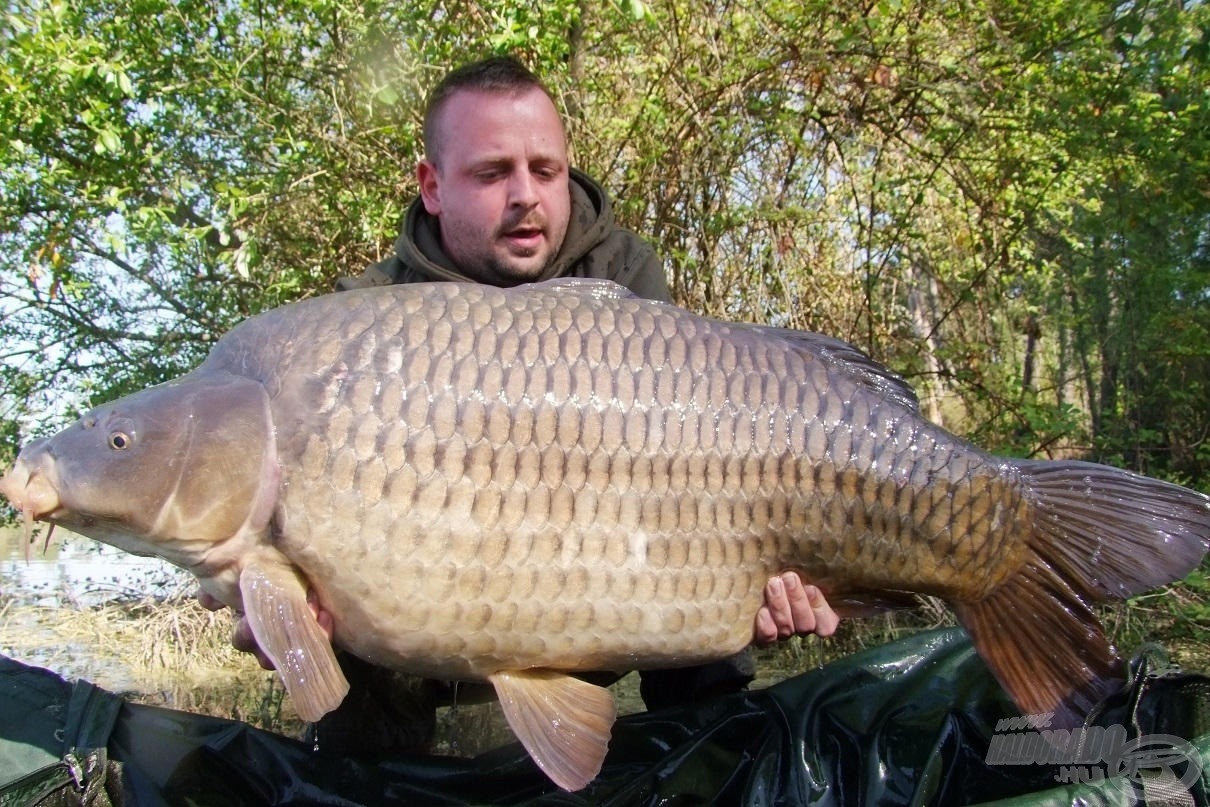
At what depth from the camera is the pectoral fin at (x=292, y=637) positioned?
133 cm

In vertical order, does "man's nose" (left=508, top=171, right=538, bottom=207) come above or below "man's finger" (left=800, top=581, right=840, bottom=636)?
above

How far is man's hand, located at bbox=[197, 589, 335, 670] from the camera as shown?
1.41 metres

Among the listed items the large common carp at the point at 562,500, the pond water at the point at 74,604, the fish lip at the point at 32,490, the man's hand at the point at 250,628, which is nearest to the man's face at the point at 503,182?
the large common carp at the point at 562,500

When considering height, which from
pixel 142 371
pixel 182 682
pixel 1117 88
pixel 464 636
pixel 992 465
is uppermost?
pixel 1117 88

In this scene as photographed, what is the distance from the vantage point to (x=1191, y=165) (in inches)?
125

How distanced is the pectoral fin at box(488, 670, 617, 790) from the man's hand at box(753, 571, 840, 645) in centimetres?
26

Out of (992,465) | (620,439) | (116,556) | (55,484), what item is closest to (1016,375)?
(992,465)

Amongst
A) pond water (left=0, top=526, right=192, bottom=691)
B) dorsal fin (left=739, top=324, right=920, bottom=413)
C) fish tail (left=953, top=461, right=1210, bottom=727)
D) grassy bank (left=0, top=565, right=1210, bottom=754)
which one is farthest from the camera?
pond water (left=0, top=526, right=192, bottom=691)

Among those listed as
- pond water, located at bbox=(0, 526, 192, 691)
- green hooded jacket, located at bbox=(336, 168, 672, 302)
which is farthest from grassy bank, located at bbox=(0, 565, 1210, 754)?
green hooded jacket, located at bbox=(336, 168, 672, 302)

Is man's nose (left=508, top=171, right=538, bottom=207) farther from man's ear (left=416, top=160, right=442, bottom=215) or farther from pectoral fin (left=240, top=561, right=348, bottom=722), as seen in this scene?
pectoral fin (left=240, top=561, right=348, bottom=722)

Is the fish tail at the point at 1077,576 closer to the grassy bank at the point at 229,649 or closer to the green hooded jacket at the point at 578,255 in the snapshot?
the green hooded jacket at the point at 578,255

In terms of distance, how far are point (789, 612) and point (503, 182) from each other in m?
1.02

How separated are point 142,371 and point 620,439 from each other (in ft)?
12.1

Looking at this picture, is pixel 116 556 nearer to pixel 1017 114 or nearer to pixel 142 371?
pixel 142 371
